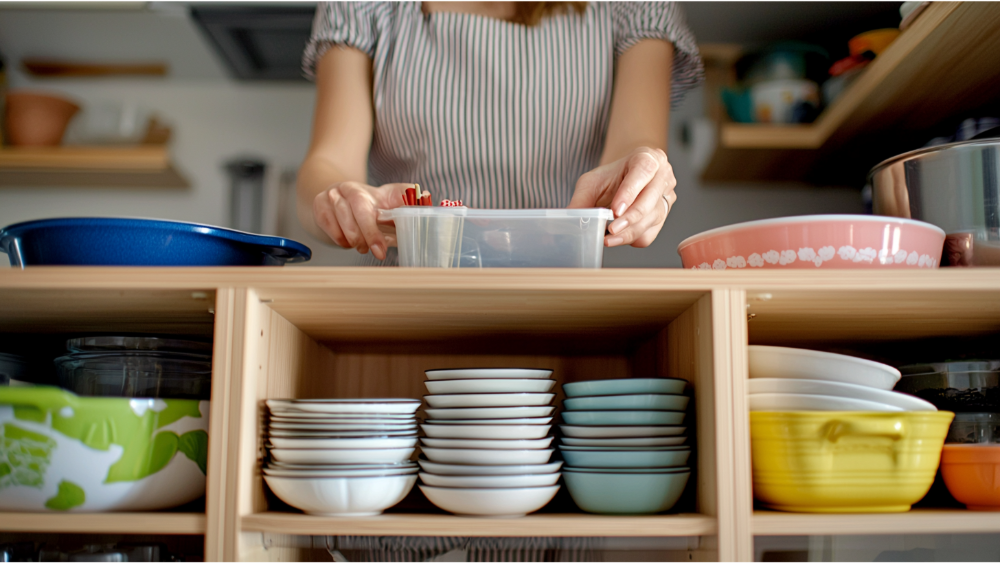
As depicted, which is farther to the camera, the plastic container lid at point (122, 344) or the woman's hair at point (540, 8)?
the woman's hair at point (540, 8)

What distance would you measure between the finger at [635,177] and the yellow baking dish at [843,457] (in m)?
0.26

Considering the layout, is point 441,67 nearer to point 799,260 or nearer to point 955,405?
point 799,260

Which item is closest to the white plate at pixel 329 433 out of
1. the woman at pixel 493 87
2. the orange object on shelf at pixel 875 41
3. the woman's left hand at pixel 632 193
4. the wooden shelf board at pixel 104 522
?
the wooden shelf board at pixel 104 522

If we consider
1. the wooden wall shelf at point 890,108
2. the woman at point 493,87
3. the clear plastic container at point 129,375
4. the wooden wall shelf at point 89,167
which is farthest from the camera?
the wooden wall shelf at point 89,167

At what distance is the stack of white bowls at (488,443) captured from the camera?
620 mm

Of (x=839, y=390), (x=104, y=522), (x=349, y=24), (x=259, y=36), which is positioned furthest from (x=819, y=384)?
(x=259, y=36)

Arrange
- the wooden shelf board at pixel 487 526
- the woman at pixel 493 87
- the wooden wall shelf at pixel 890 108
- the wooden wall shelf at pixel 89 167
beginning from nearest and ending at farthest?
the wooden shelf board at pixel 487 526, the wooden wall shelf at pixel 890 108, the woman at pixel 493 87, the wooden wall shelf at pixel 89 167

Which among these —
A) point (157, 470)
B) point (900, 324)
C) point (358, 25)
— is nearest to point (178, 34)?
point (358, 25)

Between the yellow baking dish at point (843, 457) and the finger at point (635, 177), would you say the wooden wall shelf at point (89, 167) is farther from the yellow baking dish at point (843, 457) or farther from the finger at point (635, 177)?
the yellow baking dish at point (843, 457)

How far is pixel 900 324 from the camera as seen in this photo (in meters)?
0.75

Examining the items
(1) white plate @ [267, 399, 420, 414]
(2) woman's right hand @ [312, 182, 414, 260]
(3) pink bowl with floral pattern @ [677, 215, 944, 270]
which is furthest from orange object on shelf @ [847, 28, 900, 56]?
(1) white plate @ [267, 399, 420, 414]

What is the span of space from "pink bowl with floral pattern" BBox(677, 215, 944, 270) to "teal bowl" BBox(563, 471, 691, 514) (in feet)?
0.79

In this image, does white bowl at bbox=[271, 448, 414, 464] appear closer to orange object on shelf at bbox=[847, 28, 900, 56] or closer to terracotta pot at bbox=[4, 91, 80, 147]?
orange object on shelf at bbox=[847, 28, 900, 56]

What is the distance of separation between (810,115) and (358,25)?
94 cm
